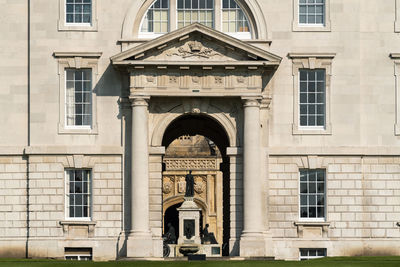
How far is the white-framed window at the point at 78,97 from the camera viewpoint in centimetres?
5497

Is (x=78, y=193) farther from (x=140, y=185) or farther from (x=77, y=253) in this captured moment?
(x=140, y=185)

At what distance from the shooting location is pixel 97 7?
55156 millimetres

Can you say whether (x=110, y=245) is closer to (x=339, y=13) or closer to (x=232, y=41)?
(x=232, y=41)

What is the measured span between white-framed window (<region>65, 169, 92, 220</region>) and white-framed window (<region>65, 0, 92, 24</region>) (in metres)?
6.50

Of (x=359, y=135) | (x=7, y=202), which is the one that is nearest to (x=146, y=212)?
(x=7, y=202)

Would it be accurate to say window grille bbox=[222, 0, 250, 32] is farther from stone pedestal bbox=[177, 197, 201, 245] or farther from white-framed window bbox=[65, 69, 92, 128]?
stone pedestal bbox=[177, 197, 201, 245]

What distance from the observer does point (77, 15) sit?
55406mm

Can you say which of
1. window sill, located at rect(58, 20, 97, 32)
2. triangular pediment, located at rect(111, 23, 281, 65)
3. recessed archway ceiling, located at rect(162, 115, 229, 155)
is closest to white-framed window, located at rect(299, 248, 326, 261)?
recessed archway ceiling, located at rect(162, 115, 229, 155)

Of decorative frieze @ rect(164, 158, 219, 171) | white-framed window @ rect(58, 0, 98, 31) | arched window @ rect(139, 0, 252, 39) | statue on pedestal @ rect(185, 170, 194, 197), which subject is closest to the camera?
white-framed window @ rect(58, 0, 98, 31)

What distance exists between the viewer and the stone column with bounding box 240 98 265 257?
176ft

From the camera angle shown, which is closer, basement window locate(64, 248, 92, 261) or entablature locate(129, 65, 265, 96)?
entablature locate(129, 65, 265, 96)

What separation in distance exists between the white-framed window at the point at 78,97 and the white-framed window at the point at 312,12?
9517 millimetres

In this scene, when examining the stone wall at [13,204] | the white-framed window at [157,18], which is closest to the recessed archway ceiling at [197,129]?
the white-framed window at [157,18]

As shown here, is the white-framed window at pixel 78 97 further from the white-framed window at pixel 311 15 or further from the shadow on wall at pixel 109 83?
the white-framed window at pixel 311 15
